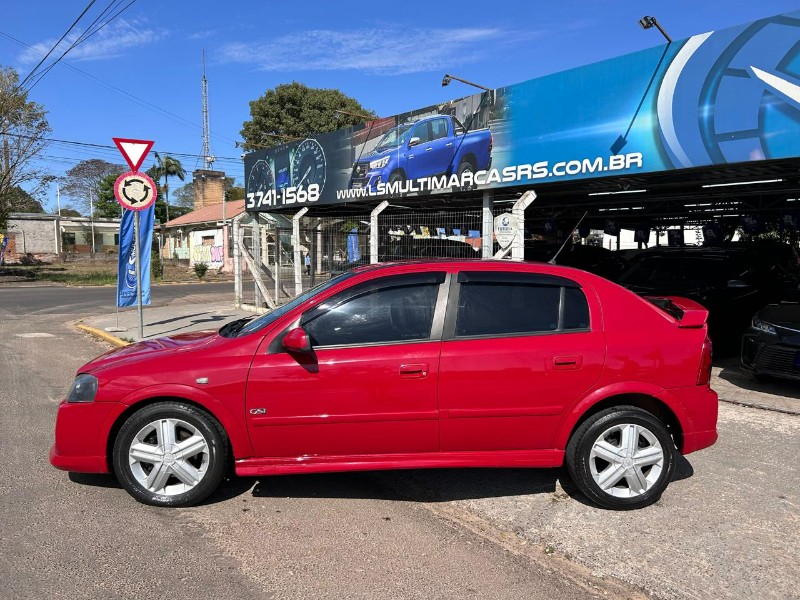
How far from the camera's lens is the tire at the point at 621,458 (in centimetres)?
380

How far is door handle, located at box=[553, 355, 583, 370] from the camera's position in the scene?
12.3 ft

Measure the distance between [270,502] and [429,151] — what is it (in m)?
7.90

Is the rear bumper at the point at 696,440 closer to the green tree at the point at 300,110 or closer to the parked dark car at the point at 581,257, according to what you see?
the parked dark car at the point at 581,257

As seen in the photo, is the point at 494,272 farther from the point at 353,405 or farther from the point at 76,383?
the point at 76,383

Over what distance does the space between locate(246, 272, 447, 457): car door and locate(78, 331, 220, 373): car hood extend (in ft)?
1.89

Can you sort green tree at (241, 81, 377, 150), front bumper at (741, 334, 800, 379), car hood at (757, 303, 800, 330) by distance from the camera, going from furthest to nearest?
green tree at (241, 81, 377, 150), car hood at (757, 303, 800, 330), front bumper at (741, 334, 800, 379)

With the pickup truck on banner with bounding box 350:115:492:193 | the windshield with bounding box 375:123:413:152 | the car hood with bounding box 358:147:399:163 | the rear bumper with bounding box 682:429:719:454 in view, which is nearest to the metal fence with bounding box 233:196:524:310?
the pickup truck on banner with bounding box 350:115:492:193

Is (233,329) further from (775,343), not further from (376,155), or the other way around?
(376,155)

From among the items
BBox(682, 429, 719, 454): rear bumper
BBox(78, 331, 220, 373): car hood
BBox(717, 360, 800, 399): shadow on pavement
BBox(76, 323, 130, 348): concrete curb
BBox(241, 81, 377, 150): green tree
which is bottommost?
BBox(717, 360, 800, 399): shadow on pavement

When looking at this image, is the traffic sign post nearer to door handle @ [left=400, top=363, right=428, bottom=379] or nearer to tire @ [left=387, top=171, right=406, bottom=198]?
tire @ [left=387, top=171, right=406, bottom=198]

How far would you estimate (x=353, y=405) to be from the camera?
12.0 feet

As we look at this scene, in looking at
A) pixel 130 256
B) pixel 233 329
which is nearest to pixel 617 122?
pixel 233 329

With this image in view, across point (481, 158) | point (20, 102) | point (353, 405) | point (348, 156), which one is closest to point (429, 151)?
point (481, 158)

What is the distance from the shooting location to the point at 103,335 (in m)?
11.4
